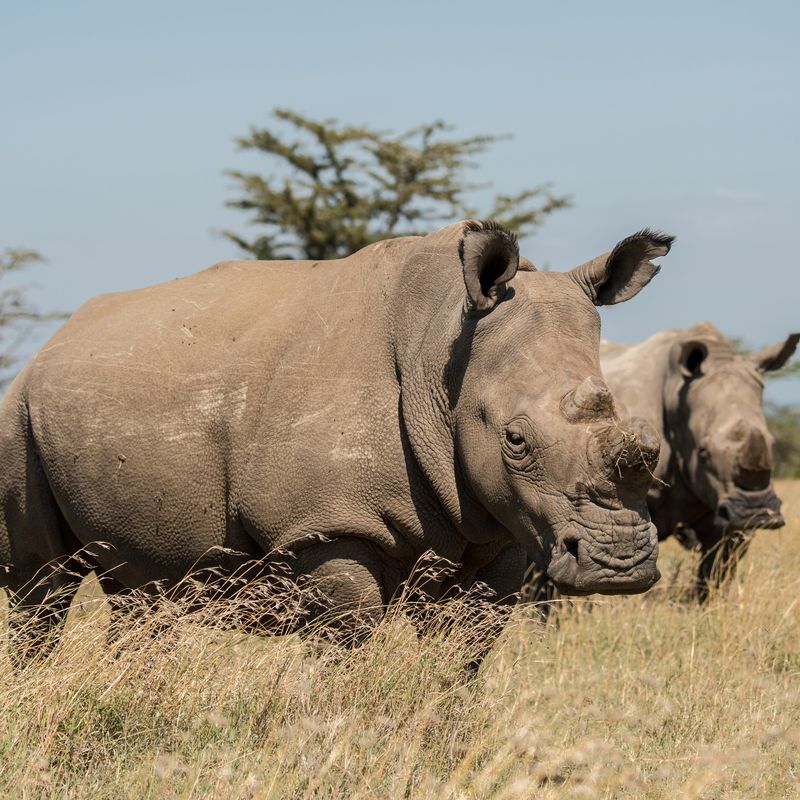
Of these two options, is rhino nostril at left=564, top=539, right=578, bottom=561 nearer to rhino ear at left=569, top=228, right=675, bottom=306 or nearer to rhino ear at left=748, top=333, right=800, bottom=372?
rhino ear at left=569, top=228, right=675, bottom=306

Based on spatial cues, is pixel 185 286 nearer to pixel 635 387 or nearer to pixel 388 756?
pixel 388 756

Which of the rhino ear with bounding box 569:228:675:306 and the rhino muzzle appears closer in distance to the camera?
the rhino muzzle

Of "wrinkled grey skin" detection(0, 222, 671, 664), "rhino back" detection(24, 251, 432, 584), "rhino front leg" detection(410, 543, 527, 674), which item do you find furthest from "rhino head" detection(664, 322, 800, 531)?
"rhino back" detection(24, 251, 432, 584)

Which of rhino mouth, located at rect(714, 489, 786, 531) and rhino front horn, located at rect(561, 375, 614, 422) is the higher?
rhino front horn, located at rect(561, 375, 614, 422)

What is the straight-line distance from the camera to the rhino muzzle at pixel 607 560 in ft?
16.0

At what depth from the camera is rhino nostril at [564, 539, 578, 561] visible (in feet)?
16.4

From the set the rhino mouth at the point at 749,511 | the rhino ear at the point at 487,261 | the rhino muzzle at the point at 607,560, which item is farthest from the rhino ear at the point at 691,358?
the rhino muzzle at the point at 607,560

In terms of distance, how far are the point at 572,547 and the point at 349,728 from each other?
101 centimetres

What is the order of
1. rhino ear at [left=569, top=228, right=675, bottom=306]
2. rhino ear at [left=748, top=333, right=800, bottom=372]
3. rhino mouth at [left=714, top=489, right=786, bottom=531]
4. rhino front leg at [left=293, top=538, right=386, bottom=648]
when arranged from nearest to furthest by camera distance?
rhino front leg at [left=293, top=538, right=386, bottom=648] → rhino ear at [left=569, top=228, right=675, bottom=306] → rhino mouth at [left=714, top=489, right=786, bottom=531] → rhino ear at [left=748, top=333, right=800, bottom=372]

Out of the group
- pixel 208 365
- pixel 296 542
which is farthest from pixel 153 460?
pixel 296 542

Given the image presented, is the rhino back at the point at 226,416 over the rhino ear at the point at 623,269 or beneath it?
beneath

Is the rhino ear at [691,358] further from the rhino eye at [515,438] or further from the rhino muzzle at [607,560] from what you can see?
the rhino muzzle at [607,560]

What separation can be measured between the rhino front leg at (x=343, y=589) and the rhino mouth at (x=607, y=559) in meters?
0.79

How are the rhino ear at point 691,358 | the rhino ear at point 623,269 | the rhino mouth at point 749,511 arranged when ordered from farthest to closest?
1. the rhino ear at point 691,358
2. the rhino mouth at point 749,511
3. the rhino ear at point 623,269
